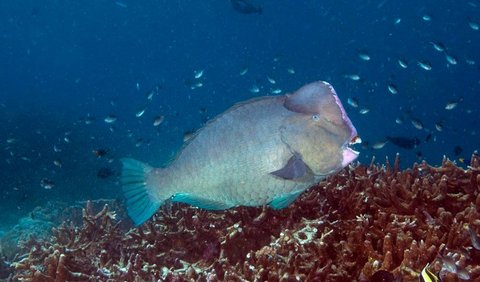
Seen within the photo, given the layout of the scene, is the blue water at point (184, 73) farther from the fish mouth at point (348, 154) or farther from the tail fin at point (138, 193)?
the fish mouth at point (348, 154)

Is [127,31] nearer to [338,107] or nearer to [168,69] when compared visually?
[168,69]

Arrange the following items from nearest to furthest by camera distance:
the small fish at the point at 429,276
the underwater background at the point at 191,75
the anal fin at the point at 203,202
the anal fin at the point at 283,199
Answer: the small fish at the point at 429,276
the anal fin at the point at 283,199
the anal fin at the point at 203,202
the underwater background at the point at 191,75

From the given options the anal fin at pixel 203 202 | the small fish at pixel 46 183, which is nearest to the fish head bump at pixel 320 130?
the anal fin at pixel 203 202

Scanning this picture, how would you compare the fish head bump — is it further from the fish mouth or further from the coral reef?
the coral reef

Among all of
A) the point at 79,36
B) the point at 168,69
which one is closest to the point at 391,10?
the point at 168,69

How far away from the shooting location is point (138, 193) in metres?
3.22

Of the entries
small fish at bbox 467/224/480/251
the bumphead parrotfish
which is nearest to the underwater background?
small fish at bbox 467/224/480/251

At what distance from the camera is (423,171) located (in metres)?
4.63

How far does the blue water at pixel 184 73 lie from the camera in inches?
768

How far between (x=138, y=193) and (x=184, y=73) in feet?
243

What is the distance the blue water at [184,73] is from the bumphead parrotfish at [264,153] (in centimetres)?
623

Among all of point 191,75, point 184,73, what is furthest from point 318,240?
point 184,73

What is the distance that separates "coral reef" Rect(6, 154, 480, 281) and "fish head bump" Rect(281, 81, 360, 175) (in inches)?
33.3

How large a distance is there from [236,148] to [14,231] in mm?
8890
